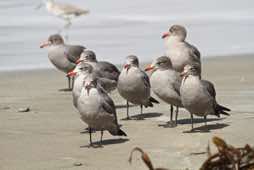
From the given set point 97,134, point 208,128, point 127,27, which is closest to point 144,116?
point 97,134

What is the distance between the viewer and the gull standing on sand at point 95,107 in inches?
352

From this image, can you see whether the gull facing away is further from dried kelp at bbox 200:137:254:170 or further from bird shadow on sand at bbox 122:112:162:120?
dried kelp at bbox 200:137:254:170

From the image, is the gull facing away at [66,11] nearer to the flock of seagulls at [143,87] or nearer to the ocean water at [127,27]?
the ocean water at [127,27]

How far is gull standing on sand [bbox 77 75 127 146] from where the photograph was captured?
8938 mm

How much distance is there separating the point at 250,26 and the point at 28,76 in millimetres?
6692

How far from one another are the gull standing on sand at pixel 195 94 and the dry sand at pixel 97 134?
0.85 ft

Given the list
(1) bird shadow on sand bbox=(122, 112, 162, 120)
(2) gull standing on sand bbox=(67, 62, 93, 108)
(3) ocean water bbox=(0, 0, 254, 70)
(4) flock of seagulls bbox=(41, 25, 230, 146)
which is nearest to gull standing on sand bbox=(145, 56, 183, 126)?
(4) flock of seagulls bbox=(41, 25, 230, 146)

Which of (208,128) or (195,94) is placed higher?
(195,94)

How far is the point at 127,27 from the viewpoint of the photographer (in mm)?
20438

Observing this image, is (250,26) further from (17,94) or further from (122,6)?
(17,94)

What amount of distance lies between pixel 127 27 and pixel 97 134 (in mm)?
10765

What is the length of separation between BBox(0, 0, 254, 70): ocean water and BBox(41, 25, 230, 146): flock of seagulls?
13.8 ft

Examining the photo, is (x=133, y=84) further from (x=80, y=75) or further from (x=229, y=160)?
(x=229, y=160)

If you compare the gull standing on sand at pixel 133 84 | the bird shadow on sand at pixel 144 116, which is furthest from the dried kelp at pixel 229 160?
the bird shadow on sand at pixel 144 116
